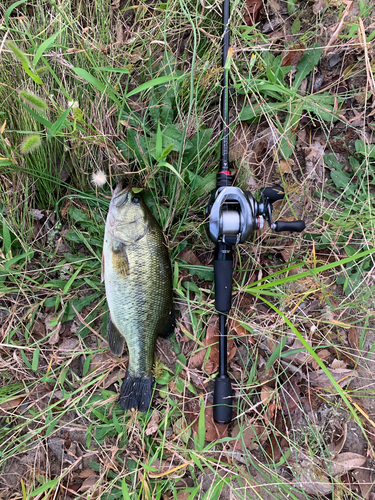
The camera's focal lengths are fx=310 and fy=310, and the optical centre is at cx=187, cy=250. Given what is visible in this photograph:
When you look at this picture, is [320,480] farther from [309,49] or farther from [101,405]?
[309,49]

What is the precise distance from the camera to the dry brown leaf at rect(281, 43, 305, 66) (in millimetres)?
2441

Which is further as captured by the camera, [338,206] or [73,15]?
[338,206]

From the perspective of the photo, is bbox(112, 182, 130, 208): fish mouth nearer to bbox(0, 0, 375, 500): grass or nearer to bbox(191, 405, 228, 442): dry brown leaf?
bbox(0, 0, 375, 500): grass

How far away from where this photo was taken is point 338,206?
8.45 feet

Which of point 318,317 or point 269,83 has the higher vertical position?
point 269,83

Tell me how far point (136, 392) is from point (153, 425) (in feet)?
1.05

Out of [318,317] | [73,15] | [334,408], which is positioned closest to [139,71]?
[73,15]

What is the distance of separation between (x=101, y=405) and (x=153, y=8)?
3.08 meters

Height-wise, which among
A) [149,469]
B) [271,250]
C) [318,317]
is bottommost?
[149,469]

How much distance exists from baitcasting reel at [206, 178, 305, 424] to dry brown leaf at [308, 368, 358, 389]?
0.76 m

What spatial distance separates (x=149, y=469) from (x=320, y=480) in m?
1.34

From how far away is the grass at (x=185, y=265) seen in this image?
2.34 metres

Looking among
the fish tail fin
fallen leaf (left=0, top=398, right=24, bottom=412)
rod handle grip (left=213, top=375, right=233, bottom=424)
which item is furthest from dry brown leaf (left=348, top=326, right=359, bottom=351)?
fallen leaf (left=0, top=398, right=24, bottom=412)

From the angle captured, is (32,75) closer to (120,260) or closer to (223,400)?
(120,260)
